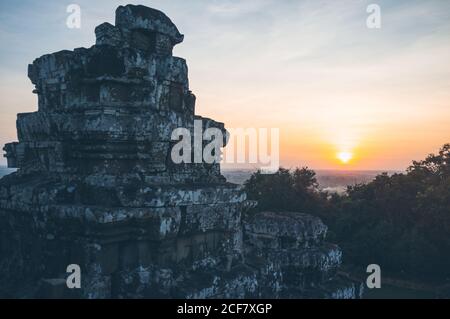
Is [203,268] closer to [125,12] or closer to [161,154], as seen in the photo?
[161,154]

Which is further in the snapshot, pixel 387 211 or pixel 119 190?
pixel 387 211

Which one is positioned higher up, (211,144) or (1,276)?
(211,144)

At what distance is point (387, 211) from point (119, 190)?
16.2 metres

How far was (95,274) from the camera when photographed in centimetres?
495

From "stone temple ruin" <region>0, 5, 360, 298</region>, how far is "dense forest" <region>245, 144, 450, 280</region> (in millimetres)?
11598

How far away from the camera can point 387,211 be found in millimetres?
18781

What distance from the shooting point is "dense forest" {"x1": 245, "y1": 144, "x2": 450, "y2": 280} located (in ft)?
53.3

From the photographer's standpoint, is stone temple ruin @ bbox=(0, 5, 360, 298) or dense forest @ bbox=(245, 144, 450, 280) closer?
stone temple ruin @ bbox=(0, 5, 360, 298)

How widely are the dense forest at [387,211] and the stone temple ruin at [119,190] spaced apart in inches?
457

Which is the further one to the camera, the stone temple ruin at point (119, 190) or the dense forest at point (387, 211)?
the dense forest at point (387, 211)

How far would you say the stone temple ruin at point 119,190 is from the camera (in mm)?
5094

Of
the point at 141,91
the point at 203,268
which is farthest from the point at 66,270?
the point at 141,91

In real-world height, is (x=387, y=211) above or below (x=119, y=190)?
below
